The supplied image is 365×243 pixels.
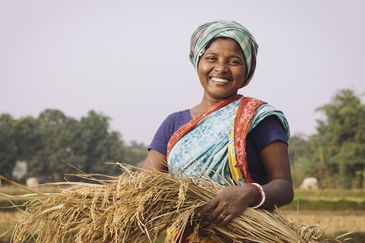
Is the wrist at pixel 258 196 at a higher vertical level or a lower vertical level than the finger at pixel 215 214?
higher

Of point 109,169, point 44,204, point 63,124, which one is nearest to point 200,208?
point 44,204

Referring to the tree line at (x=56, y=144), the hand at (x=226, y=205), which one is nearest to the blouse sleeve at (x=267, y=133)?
the hand at (x=226, y=205)

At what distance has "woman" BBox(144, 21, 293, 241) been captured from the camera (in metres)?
2.77

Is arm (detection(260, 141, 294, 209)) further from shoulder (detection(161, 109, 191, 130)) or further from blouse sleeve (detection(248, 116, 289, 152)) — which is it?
shoulder (detection(161, 109, 191, 130))

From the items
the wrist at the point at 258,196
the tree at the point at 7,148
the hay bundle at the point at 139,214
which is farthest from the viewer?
the tree at the point at 7,148

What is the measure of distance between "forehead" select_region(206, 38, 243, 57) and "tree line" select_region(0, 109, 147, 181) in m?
57.0

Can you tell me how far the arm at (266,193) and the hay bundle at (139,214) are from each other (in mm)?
43

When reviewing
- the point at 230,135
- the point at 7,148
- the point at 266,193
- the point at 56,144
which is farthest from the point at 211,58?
the point at 56,144

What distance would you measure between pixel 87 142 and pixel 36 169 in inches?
247

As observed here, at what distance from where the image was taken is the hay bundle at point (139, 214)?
2568 millimetres

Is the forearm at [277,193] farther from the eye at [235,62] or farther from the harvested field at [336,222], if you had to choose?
the harvested field at [336,222]

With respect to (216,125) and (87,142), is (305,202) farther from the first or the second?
(87,142)

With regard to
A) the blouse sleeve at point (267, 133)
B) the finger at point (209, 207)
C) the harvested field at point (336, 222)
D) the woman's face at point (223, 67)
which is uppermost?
the woman's face at point (223, 67)

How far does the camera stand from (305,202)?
19.3 metres
